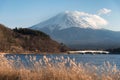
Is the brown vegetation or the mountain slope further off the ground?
the mountain slope

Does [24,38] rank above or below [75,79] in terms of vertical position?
above

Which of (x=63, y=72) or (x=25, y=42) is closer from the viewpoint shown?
(x=63, y=72)

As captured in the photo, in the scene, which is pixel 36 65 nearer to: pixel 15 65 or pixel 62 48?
pixel 15 65

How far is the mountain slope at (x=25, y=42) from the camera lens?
160750mm

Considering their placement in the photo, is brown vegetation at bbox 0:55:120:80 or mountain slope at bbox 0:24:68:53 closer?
brown vegetation at bbox 0:55:120:80

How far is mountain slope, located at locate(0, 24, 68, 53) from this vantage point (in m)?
161

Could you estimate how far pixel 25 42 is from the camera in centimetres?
17788

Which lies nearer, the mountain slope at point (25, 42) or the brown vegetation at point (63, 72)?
the brown vegetation at point (63, 72)

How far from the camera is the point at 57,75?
12.0m

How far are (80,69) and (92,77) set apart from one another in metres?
0.47

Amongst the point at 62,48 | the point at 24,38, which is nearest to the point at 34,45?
the point at 24,38

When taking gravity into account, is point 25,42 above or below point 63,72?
above

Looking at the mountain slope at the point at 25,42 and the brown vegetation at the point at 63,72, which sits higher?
the mountain slope at the point at 25,42

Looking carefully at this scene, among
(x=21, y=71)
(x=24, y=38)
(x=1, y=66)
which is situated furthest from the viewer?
(x=24, y=38)
